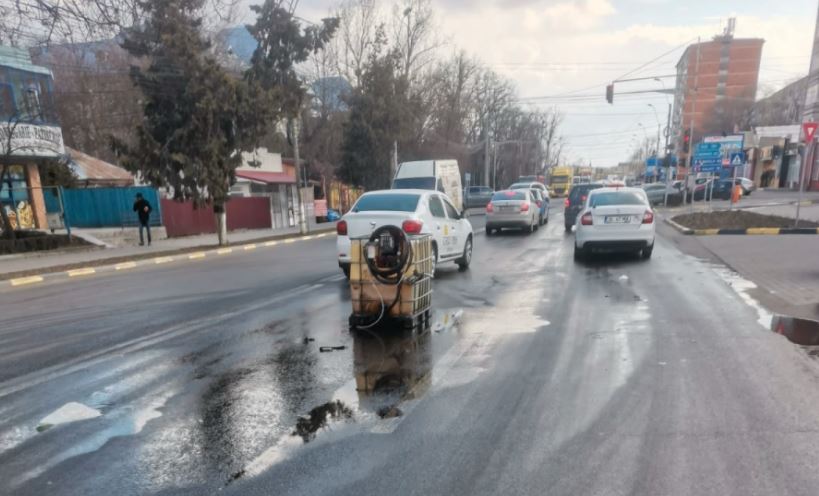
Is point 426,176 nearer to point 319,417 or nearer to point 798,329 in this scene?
point 798,329

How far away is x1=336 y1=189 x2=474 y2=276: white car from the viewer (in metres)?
8.59

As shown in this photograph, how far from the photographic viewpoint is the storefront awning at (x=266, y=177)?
2541cm

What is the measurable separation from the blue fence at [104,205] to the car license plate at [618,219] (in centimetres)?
1777

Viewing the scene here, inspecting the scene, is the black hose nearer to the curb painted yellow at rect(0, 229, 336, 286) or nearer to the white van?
the curb painted yellow at rect(0, 229, 336, 286)

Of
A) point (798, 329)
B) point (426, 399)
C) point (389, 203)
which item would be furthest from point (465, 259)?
point (426, 399)

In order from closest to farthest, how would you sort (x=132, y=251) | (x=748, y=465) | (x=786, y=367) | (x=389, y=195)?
(x=748, y=465) → (x=786, y=367) → (x=389, y=195) → (x=132, y=251)

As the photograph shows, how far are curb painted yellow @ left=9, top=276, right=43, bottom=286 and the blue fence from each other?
9005 mm

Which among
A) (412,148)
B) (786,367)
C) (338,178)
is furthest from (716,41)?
(786,367)

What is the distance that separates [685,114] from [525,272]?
113 meters

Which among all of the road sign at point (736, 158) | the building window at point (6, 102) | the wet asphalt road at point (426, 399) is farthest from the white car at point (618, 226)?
the building window at point (6, 102)

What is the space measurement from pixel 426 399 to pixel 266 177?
80.6ft

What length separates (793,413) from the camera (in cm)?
366

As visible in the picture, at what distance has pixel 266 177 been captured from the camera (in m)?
26.7

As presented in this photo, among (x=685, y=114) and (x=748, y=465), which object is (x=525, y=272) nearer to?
(x=748, y=465)
